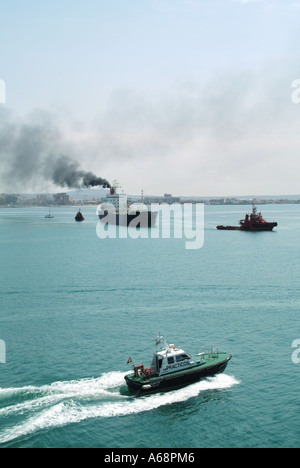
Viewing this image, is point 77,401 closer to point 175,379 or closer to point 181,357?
point 175,379

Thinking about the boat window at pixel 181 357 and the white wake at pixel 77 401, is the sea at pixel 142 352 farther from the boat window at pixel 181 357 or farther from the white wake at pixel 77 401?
the boat window at pixel 181 357

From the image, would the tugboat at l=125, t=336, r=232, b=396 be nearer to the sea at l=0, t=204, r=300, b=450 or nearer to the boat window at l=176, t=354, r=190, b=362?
the boat window at l=176, t=354, r=190, b=362

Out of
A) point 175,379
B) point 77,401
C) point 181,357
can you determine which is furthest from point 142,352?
point 77,401

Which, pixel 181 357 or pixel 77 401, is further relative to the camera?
pixel 181 357

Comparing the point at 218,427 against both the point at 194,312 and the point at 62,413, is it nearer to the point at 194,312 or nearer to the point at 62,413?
the point at 62,413

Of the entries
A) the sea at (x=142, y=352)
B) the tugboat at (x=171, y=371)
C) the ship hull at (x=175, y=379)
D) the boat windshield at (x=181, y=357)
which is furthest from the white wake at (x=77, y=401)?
the boat windshield at (x=181, y=357)

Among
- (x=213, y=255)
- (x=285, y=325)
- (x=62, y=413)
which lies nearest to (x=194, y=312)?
(x=285, y=325)
